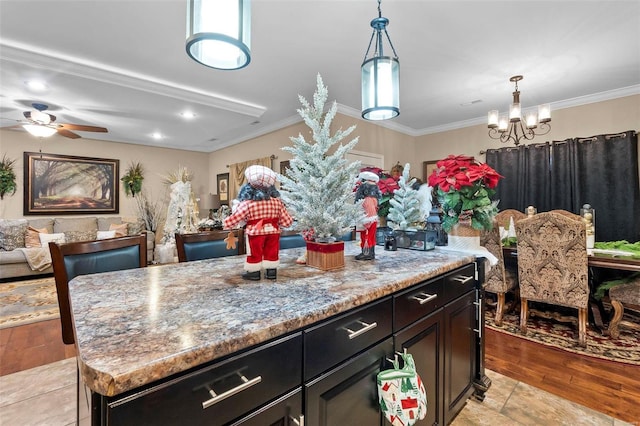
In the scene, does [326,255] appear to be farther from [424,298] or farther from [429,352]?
[429,352]

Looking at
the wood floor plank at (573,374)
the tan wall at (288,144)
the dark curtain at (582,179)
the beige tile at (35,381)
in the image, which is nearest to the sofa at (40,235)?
the tan wall at (288,144)

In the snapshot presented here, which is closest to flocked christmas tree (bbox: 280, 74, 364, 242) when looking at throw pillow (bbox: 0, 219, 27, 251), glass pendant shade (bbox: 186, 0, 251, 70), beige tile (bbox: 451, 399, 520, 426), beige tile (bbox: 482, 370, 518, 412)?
glass pendant shade (bbox: 186, 0, 251, 70)

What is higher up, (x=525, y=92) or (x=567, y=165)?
(x=525, y=92)

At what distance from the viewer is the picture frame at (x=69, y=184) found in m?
5.16

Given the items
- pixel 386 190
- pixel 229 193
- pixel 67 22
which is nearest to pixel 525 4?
pixel 386 190

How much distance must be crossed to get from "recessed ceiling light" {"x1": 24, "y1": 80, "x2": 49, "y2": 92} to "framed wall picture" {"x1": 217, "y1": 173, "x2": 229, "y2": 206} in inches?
132

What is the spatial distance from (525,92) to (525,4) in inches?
72.9

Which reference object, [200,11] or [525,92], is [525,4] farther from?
[200,11]

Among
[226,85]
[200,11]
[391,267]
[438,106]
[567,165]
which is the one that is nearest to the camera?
[200,11]

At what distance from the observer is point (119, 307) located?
0.81 m

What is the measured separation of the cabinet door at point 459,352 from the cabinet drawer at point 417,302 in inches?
5.1

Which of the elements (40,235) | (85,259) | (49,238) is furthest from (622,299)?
(40,235)

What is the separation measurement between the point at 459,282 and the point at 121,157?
6.86 meters

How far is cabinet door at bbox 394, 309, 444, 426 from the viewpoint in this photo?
113cm
